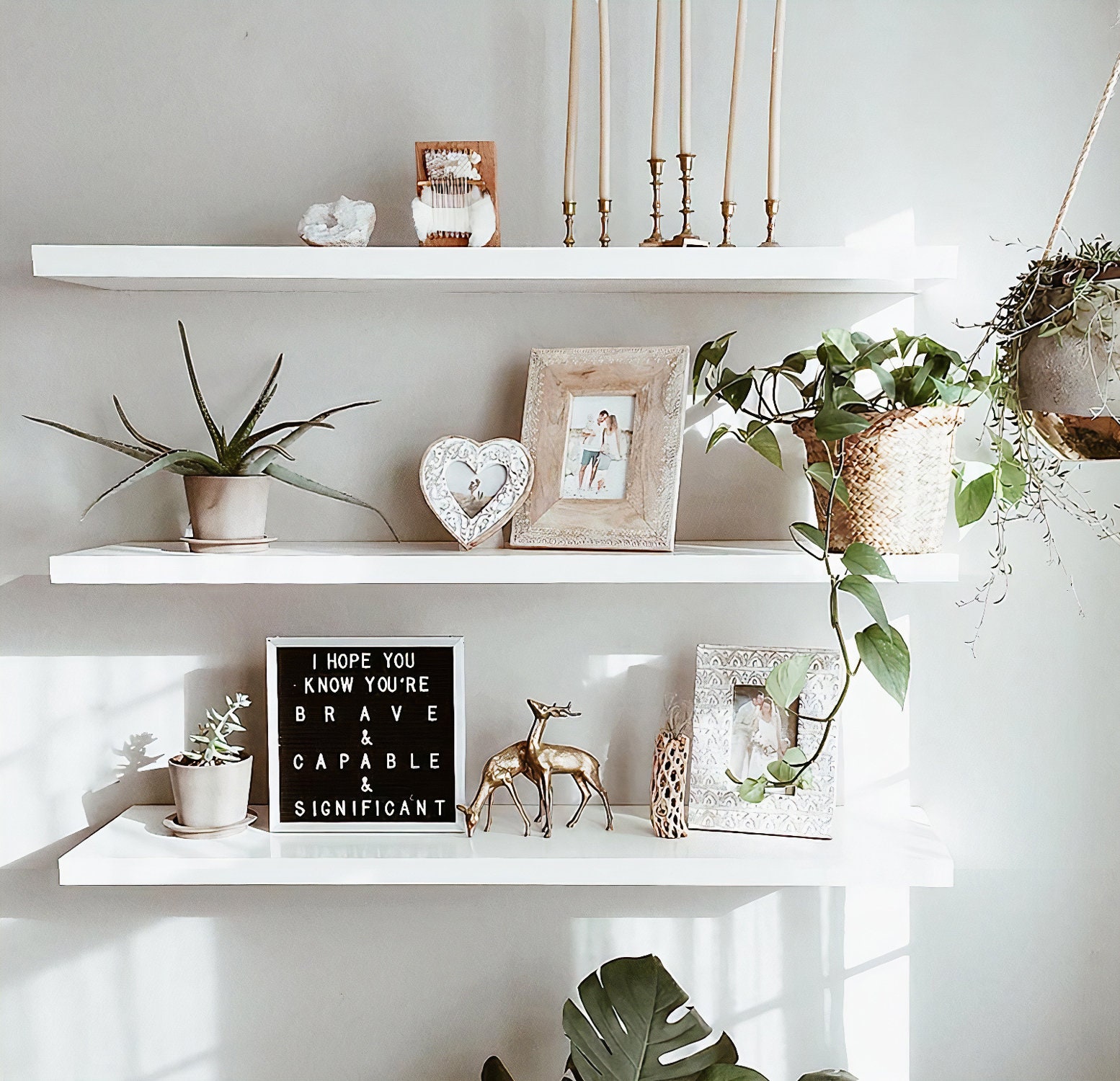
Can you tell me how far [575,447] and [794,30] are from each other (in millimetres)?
637

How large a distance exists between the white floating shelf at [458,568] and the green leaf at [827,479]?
0.28ft

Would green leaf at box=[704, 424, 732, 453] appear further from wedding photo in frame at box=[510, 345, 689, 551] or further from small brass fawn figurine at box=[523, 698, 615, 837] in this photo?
small brass fawn figurine at box=[523, 698, 615, 837]

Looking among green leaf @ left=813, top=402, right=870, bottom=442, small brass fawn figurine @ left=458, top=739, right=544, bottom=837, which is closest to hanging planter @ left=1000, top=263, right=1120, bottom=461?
green leaf @ left=813, top=402, right=870, bottom=442

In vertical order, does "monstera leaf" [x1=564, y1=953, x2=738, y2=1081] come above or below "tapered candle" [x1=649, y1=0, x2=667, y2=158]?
below

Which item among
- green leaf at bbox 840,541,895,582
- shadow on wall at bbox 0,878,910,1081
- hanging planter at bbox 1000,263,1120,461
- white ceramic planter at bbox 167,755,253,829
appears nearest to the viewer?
hanging planter at bbox 1000,263,1120,461

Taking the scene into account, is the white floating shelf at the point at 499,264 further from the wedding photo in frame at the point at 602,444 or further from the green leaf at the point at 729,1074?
the green leaf at the point at 729,1074

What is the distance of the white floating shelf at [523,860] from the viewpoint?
4.72ft

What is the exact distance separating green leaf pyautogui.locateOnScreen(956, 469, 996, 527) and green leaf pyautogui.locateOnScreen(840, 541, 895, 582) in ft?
0.60

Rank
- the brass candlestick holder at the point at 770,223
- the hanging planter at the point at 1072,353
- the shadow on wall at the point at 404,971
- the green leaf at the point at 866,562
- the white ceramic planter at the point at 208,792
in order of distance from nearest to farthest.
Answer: the hanging planter at the point at 1072,353 → the green leaf at the point at 866,562 → the brass candlestick holder at the point at 770,223 → the white ceramic planter at the point at 208,792 → the shadow on wall at the point at 404,971

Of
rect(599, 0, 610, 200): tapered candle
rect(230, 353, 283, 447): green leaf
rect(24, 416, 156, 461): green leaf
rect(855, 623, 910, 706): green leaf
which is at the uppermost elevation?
rect(599, 0, 610, 200): tapered candle

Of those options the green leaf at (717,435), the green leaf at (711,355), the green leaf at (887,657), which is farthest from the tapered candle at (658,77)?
the green leaf at (887,657)

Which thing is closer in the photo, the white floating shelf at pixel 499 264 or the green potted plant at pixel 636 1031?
the white floating shelf at pixel 499 264

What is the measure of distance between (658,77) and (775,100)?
15 centimetres

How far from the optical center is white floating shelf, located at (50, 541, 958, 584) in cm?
141
